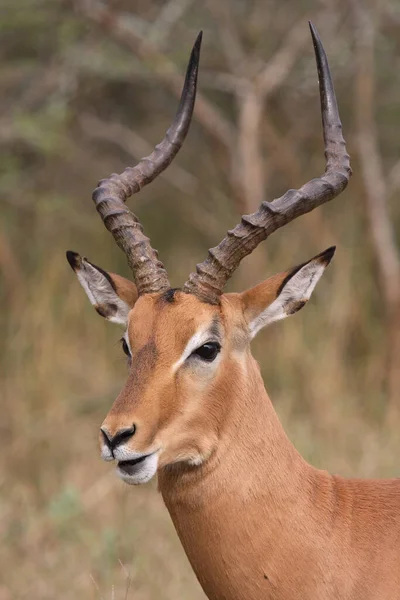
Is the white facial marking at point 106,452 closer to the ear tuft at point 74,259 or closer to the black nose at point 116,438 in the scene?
the black nose at point 116,438

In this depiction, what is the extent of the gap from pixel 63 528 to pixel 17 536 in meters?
0.39

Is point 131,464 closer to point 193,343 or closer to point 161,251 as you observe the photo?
point 193,343

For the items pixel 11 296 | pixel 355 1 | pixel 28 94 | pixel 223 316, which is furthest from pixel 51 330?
pixel 223 316

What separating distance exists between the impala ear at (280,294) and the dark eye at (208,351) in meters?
0.34

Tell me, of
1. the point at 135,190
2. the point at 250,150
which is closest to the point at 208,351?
the point at 135,190

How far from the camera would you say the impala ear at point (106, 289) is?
17.0 ft

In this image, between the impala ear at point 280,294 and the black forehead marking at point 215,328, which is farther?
the impala ear at point 280,294

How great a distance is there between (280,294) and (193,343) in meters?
0.56

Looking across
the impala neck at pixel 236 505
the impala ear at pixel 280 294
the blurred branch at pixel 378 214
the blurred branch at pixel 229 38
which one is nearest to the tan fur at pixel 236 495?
the impala neck at pixel 236 505

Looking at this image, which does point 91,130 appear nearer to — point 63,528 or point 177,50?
point 177,50

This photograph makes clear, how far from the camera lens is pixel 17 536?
8.15 m

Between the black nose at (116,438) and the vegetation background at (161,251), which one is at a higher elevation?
the vegetation background at (161,251)

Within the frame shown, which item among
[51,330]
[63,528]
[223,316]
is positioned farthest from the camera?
[51,330]

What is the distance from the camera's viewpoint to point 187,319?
4578mm
